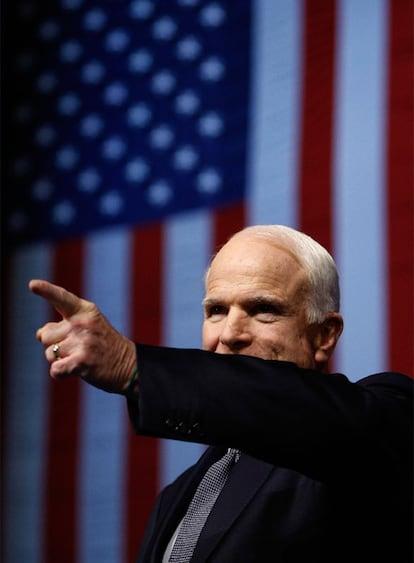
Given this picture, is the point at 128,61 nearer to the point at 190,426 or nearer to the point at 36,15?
the point at 36,15

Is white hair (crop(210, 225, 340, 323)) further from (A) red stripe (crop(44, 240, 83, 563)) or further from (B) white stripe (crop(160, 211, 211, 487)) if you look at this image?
(A) red stripe (crop(44, 240, 83, 563))

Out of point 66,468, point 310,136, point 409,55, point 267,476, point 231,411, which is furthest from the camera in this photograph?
point 66,468

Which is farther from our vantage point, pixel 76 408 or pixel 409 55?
pixel 76 408

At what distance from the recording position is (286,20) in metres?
3.08

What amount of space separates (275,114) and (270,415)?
78.8 inches

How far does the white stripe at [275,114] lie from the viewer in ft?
9.78

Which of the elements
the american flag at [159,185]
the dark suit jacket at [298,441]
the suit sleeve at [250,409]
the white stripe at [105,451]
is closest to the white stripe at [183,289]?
the american flag at [159,185]

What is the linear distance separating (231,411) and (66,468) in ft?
7.66

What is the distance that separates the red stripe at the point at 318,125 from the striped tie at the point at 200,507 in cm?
122

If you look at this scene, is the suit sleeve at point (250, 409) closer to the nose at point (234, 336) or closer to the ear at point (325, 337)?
the nose at point (234, 336)

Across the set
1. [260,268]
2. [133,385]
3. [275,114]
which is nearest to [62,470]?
[275,114]

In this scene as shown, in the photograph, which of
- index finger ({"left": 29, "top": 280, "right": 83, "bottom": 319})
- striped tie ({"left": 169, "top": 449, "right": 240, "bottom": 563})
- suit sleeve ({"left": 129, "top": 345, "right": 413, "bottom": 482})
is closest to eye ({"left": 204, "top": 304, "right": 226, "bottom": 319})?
striped tie ({"left": 169, "top": 449, "right": 240, "bottom": 563})

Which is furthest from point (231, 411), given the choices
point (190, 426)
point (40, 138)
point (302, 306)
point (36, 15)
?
point (36, 15)

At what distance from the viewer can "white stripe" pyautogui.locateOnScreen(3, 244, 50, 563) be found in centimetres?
345
